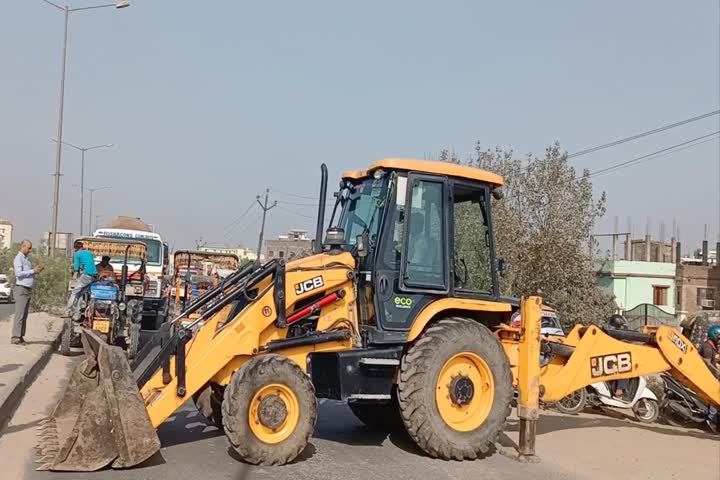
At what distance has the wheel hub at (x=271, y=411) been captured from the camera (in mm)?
6605

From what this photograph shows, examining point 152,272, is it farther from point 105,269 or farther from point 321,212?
point 321,212

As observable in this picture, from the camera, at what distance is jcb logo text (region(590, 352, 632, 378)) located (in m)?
8.39

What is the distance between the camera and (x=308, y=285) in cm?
732

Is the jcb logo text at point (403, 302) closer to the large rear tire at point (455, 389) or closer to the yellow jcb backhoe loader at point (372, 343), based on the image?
the yellow jcb backhoe loader at point (372, 343)

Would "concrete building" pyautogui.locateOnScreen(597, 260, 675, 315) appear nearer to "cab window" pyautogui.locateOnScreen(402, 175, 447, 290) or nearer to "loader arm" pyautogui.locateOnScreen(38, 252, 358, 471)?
"cab window" pyautogui.locateOnScreen(402, 175, 447, 290)

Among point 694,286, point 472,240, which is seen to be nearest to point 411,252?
point 472,240

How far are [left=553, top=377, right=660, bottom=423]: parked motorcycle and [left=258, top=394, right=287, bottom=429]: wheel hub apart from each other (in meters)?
5.86

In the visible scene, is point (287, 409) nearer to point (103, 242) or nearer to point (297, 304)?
point (297, 304)

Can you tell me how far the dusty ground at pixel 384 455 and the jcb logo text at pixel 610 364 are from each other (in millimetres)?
947

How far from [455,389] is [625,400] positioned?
5146 mm

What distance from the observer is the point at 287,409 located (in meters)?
6.75

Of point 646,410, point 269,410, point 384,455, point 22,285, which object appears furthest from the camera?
point 22,285

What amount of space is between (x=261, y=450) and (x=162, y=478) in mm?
903

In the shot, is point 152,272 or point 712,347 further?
point 152,272
